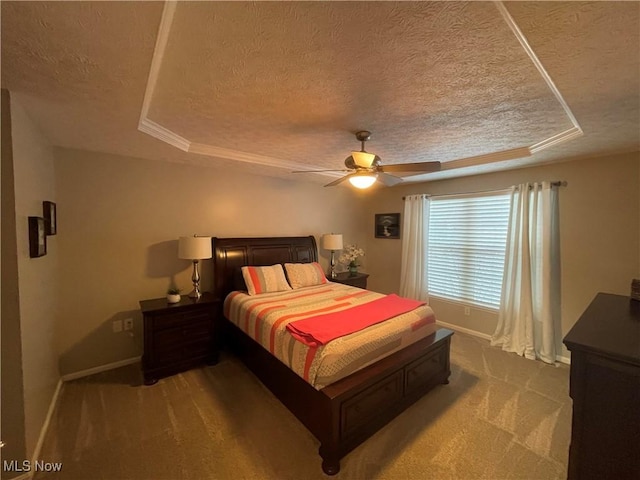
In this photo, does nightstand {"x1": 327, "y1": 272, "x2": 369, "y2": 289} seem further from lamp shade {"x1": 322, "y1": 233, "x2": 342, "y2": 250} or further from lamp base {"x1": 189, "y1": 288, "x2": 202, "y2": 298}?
lamp base {"x1": 189, "y1": 288, "x2": 202, "y2": 298}

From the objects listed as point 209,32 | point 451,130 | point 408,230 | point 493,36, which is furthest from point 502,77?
point 408,230

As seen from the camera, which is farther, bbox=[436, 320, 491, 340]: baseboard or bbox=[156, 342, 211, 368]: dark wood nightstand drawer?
bbox=[436, 320, 491, 340]: baseboard

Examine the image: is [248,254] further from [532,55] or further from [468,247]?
[532,55]

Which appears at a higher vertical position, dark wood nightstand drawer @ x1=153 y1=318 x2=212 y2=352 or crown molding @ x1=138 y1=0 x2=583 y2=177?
crown molding @ x1=138 y1=0 x2=583 y2=177

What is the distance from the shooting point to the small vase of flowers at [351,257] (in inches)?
193

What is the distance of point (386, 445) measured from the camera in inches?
77.3

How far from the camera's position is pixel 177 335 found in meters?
2.84

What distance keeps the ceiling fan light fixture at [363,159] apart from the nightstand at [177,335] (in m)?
2.19

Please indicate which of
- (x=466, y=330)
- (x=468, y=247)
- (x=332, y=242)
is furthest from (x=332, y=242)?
(x=466, y=330)

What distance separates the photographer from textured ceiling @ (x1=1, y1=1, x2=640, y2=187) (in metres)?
1.08

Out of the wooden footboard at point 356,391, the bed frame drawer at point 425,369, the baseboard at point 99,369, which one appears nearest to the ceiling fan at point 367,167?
the wooden footboard at point 356,391

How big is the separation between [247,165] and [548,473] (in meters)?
3.82

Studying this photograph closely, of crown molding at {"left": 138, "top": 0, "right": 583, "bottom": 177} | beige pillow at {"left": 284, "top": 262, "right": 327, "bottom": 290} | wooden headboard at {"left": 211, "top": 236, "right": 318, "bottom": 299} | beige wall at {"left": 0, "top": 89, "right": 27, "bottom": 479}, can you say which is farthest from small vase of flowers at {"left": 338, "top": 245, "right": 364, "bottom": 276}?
beige wall at {"left": 0, "top": 89, "right": 27, "bottom": 479}

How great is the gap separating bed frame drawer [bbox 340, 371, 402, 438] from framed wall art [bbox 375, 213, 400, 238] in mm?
3100
